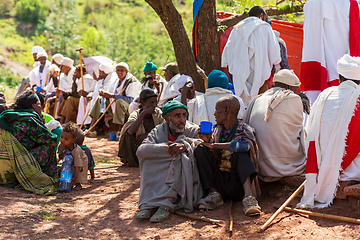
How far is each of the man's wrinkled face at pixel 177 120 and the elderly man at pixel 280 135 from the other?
78cm

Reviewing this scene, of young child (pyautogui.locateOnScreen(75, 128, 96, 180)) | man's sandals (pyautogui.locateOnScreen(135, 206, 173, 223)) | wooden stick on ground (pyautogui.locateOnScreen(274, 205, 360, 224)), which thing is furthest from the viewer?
young child (pyautogui.locateOnScreen(75, 128, 96, 180))

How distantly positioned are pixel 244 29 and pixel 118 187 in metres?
2.97

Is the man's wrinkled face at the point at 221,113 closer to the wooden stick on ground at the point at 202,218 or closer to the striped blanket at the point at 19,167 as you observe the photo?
the wooden stick on ground at the point at 202,218

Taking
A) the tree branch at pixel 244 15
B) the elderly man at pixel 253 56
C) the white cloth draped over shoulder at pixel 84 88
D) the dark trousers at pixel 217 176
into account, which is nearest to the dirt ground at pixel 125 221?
the dark trousers at pixel 217 176

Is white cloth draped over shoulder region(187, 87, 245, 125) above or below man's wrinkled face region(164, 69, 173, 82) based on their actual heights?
below

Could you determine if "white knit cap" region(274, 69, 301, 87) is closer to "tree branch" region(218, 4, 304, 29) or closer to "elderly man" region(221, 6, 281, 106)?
"elderly man" region(221, 6, 281, 106)

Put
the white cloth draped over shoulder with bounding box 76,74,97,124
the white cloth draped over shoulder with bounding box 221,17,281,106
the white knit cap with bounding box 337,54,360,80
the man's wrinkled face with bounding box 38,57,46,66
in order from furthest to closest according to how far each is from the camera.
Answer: the man's wrinkled face with bounding box 38,57,46,66, the white cloth draped over shoulder with bounding box 76,74,97,124, the white cloth draped over shoulder with bounding box 221,17,281,106, the white knit cap with bounding box 337,54,360,80

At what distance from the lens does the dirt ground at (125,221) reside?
454 centimetres

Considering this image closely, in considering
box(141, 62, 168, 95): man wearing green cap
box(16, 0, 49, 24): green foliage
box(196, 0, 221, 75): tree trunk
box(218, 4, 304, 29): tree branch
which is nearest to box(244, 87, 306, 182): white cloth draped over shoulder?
box(196, 0, 221, 75): tree trunk

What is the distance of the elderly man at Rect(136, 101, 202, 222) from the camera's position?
17.4 ft

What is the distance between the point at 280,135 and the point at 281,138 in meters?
0.04

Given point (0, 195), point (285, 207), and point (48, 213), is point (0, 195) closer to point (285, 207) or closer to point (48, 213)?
point (48, 213)

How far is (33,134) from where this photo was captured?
6363 mm

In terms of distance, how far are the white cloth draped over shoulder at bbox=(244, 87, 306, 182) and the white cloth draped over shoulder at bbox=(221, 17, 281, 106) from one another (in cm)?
161
